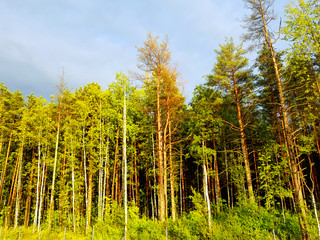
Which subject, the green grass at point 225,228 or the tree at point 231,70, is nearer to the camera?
the green grass at point 225,228

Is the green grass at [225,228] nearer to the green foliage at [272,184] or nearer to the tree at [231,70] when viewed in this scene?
the green foliage at [272,184]

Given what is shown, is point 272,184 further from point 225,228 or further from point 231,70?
point 231,70

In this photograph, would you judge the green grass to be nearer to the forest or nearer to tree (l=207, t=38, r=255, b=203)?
the forest

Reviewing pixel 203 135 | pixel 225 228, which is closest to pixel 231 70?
pixel 203 135

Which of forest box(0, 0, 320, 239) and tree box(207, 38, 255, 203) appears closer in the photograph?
forest box(0, 0, 320, 239)

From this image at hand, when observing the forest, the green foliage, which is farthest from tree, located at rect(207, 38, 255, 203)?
the green foliage

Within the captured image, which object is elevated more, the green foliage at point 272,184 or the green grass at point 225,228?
the green foliage at point 272,184

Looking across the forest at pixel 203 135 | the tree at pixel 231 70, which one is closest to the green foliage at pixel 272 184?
the forest at pixel 203 135

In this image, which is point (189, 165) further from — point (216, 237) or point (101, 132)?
point (216, 237)

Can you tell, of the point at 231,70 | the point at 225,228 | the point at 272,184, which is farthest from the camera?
the point at 231,70

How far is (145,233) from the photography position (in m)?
11.0

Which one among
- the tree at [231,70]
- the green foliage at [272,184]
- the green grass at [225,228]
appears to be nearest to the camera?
the green grass at [225,228]

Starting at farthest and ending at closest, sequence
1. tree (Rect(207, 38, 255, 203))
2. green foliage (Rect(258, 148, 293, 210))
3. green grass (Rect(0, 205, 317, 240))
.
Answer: tree (Rect(207, 38, 255, 203)), green foliage (Rect(258, 148, 293, 210)), green grass (Rect(0, 205, 317, 240))

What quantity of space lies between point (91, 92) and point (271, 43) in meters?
15.0
